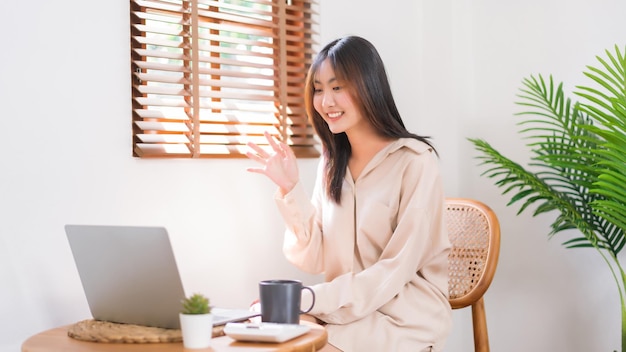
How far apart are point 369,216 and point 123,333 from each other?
0.90 meters

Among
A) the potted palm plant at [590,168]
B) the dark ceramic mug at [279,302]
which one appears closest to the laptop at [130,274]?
the dark ceramic mug at [279,302]

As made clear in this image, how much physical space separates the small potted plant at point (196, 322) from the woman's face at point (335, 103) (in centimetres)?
98

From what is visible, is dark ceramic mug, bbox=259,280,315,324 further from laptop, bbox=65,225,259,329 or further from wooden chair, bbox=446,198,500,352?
wooden chair, bbox=446,198,500,352

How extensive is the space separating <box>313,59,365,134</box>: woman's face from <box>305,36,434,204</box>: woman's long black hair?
0.05ft

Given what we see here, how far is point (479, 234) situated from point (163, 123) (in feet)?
3.52

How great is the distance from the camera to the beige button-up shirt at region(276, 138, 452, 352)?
2266 mm

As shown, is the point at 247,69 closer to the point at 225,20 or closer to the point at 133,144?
the point at 225,20

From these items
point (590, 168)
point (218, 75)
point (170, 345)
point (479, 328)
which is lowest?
point (479, 328)

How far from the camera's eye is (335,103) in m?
2.45

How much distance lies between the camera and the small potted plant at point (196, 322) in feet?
5.22

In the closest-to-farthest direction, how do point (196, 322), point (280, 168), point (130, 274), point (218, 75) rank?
1. point (196, 322)
2. point (130, 274)
3. point (280, 168)
4. point (218, 75)

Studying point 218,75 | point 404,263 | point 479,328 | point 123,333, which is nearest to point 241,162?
point 218,75

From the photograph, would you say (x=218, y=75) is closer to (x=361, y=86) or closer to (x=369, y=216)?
(x=361, y=86)

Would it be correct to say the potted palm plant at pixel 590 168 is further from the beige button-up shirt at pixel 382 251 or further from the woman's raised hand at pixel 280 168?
the woman's raised hand at pixel 280 168
